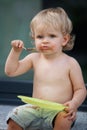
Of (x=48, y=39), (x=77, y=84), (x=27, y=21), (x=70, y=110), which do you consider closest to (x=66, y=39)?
(x=48, y=39)

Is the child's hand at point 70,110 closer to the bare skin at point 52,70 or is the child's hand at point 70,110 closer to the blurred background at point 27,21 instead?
the bare skin at point 52,70

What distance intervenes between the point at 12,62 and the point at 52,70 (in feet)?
0.70

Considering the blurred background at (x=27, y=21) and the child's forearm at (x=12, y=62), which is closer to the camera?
the child's forearm at (x=12, y=62)

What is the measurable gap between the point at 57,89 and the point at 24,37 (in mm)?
1262

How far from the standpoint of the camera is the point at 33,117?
7.54 ft

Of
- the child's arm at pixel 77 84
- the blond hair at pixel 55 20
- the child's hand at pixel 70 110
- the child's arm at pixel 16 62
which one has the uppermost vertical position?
the blond hair at pixel 55 20

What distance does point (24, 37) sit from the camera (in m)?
3.51

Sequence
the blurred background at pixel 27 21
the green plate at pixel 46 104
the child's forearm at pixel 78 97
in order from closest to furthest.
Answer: the green plate at pixel 46 104 < the child's forearm at pixel 78 97 < the blurred background at pixel 27 21

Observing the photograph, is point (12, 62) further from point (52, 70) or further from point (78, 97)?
point (78, 97)

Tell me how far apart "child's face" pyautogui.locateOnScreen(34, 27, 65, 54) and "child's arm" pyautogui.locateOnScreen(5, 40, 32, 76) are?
0.32ft

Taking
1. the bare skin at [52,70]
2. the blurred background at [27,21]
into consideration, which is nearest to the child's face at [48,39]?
the bare skin at [52,70]

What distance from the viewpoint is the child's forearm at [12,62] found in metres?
2.31

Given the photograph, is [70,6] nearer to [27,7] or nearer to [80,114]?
[27,7]

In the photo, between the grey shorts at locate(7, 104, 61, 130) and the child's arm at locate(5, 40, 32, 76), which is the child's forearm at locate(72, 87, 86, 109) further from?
the child's arm at locate(5, 40, 32, 76)
